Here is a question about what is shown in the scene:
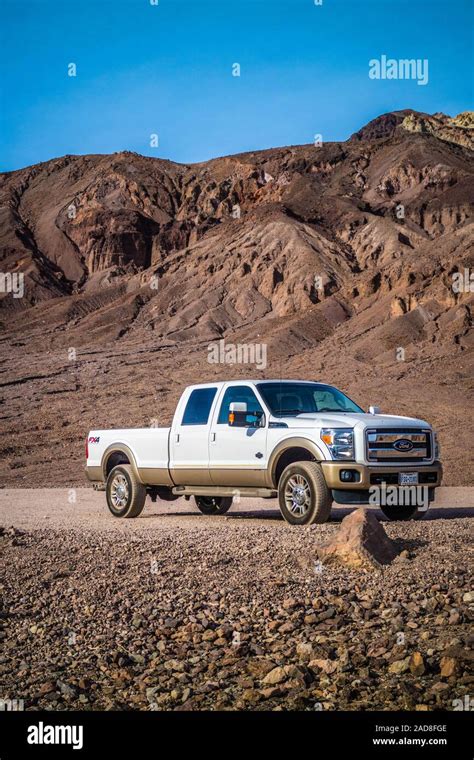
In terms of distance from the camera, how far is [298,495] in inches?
467

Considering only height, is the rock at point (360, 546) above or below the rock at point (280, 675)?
above

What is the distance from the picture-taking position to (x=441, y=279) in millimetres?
50000

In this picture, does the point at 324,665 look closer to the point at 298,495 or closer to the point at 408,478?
the point at 298,495

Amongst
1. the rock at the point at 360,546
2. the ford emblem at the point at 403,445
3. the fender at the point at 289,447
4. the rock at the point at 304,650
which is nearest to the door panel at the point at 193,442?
the fender at the point at 289,447

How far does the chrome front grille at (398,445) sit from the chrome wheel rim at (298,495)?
90cm

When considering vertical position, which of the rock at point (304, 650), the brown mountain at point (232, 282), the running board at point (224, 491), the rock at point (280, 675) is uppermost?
the brown mountain at point (232, 282)

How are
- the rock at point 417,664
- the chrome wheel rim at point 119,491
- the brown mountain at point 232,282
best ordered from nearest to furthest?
the rock at point 417,664, the chrome wheel rim at point 119,491, the brown mountain at point 232,282

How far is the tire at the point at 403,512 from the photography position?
12.7 metres

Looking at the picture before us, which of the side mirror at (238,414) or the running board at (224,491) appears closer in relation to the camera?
the side mirror at (238,414)

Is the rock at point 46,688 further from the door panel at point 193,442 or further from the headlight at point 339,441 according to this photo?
the door panel at point 193,442

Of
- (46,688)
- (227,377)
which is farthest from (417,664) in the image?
(227,377)

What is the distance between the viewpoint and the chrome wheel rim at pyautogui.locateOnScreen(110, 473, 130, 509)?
46.4 feet

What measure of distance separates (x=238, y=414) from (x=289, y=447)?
919mm

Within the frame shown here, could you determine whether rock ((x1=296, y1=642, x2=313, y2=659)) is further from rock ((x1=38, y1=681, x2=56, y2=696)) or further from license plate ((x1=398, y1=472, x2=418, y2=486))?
license plate ((x1=398, y1=472, x2=418, y2=486))
